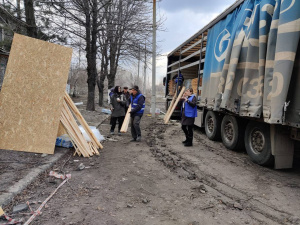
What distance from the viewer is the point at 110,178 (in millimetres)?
4020

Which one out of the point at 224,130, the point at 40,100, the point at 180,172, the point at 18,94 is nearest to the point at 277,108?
the point at 180,172

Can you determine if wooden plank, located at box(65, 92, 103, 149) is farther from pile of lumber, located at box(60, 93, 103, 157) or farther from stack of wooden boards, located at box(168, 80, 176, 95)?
stack of wooden boards, located at box(168, 80, 176, 95)

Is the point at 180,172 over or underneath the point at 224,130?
underneath

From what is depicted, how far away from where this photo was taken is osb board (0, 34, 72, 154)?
14.7 feet

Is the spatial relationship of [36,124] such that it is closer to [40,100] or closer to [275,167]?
[40,100]

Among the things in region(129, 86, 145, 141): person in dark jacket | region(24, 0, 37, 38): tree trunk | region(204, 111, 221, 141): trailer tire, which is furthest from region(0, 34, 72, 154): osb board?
region(204, 111, 221, 141): trailer tire

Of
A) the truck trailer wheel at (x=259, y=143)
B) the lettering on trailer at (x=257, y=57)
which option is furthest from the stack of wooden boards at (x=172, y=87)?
the truck trailer wheel at (x=259, y=143)

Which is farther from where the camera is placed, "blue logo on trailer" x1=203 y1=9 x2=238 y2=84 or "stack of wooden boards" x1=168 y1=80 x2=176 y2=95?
"stack of wooden boards" x1=168 y1=80 x2=176 y2=95

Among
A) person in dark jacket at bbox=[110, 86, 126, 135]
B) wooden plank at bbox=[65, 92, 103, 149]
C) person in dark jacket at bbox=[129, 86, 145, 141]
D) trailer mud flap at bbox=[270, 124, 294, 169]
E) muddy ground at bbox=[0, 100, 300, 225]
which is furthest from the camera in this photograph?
person in dark jacket at bbox=[110, 86, 126, 135]

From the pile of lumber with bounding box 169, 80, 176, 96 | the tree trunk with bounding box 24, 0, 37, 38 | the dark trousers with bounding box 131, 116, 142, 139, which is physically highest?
the tree trunk with bounding box 24, 0, 37, 38

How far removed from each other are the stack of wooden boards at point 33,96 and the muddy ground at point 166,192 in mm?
772

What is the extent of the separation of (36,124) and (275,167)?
478 centimetres

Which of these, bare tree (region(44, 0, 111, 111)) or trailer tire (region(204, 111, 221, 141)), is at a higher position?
bare tree (region(44, 0, 111, 111))

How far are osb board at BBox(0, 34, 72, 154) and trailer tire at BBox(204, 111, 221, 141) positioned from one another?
4.60 metres
